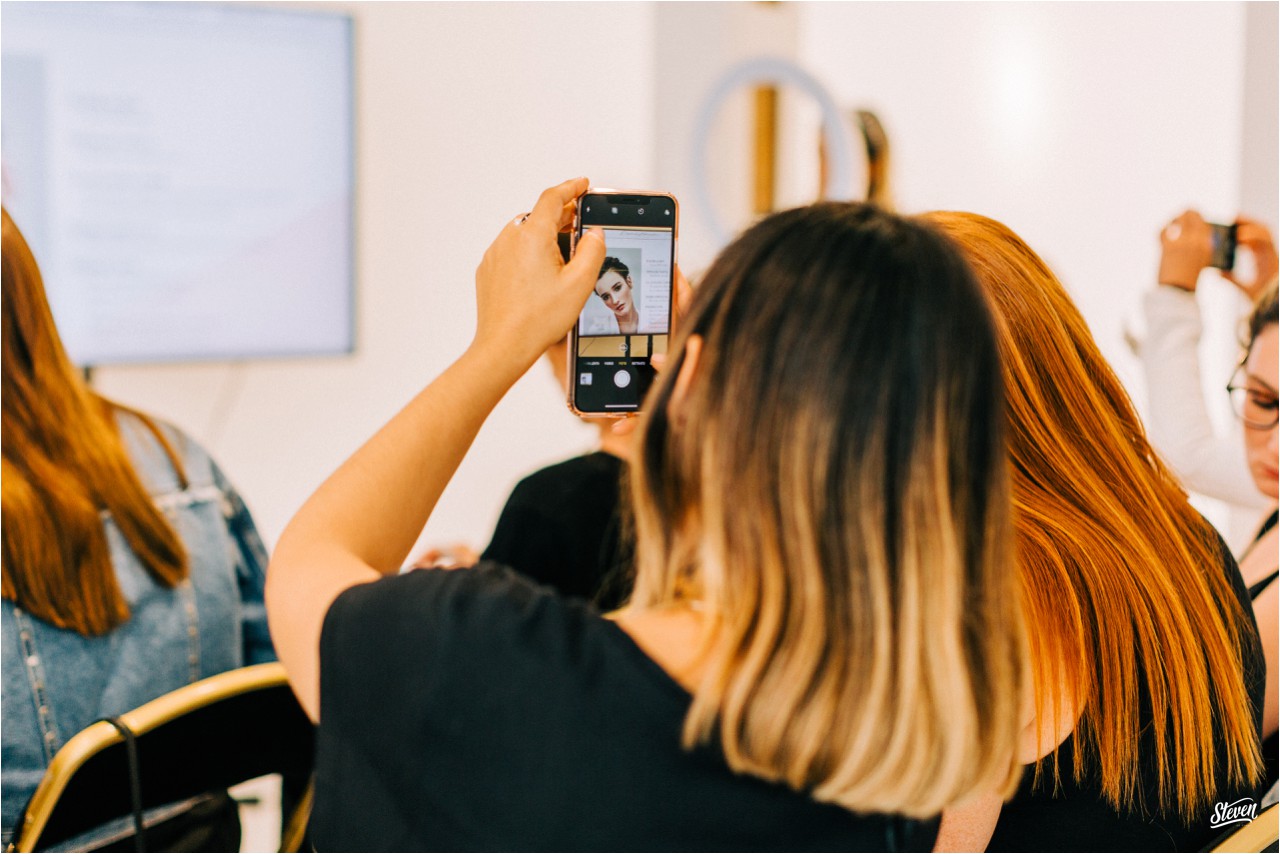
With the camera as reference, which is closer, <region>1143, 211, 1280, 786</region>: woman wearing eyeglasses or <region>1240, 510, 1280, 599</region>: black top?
<region>1240, 510, 1280, 599</region>: black top

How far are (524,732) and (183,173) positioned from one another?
180 cm

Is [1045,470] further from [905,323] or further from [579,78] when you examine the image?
[579,78]

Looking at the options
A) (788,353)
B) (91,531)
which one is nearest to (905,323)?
(788,353)

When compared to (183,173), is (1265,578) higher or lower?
lower

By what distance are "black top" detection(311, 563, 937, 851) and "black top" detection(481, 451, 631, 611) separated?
73 cm

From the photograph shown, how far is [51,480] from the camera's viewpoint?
3.40ft

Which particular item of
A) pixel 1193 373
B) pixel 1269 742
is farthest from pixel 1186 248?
pixel 1269 742

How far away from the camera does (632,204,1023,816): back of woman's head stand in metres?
0.50

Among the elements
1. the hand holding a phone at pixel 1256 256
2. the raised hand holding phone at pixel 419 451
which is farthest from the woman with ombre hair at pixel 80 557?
the hand holding a phone at pixel 1256 256

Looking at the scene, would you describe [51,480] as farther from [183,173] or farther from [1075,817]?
[183,173]

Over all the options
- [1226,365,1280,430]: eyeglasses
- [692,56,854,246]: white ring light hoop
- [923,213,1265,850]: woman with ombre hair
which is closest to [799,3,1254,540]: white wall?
[692,56,854,246]: white ring light hoop

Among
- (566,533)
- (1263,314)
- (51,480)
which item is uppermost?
(1263,314)

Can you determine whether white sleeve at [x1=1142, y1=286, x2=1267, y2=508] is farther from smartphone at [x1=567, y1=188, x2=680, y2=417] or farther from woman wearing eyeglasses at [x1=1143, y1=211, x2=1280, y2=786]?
smartphone at [x1=567, y1=188, x2=680, y2=417]

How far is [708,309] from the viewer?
54 cm
